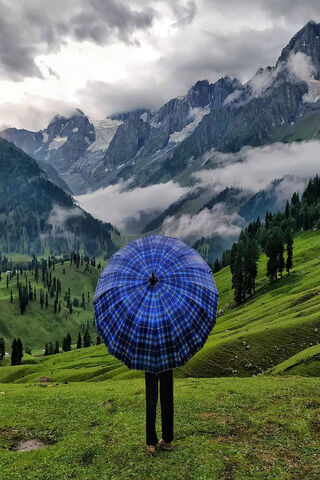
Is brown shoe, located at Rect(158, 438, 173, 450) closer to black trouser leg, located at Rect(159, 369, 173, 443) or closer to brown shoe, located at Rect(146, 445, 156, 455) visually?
black trouser leg, located at Rect(159, 369, 173, 443)

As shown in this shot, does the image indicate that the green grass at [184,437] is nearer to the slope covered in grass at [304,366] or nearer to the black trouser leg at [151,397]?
the black trouser leg at [151,397]

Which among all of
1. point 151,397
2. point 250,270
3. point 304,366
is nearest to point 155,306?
point 151,397

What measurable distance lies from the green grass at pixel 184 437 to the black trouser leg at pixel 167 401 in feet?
2.84

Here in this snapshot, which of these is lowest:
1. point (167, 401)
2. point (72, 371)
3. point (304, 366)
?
point (72, 371)

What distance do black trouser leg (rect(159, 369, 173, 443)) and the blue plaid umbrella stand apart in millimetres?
1791

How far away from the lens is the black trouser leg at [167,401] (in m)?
17.4

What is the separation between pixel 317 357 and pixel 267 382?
10195 mm

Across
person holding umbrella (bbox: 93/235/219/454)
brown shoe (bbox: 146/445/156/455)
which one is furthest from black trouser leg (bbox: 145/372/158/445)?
brown shoe (bbox: 146/445/156/455)

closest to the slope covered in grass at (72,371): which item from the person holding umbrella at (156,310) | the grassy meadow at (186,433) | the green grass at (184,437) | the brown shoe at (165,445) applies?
the grassy meadow at (186,433)

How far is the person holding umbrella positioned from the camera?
15773 mm

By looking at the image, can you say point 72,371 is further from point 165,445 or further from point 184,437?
point 165,445

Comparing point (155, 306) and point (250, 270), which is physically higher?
point (155, 306)

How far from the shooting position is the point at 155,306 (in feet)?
52.4

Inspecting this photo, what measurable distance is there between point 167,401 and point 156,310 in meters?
5.07
